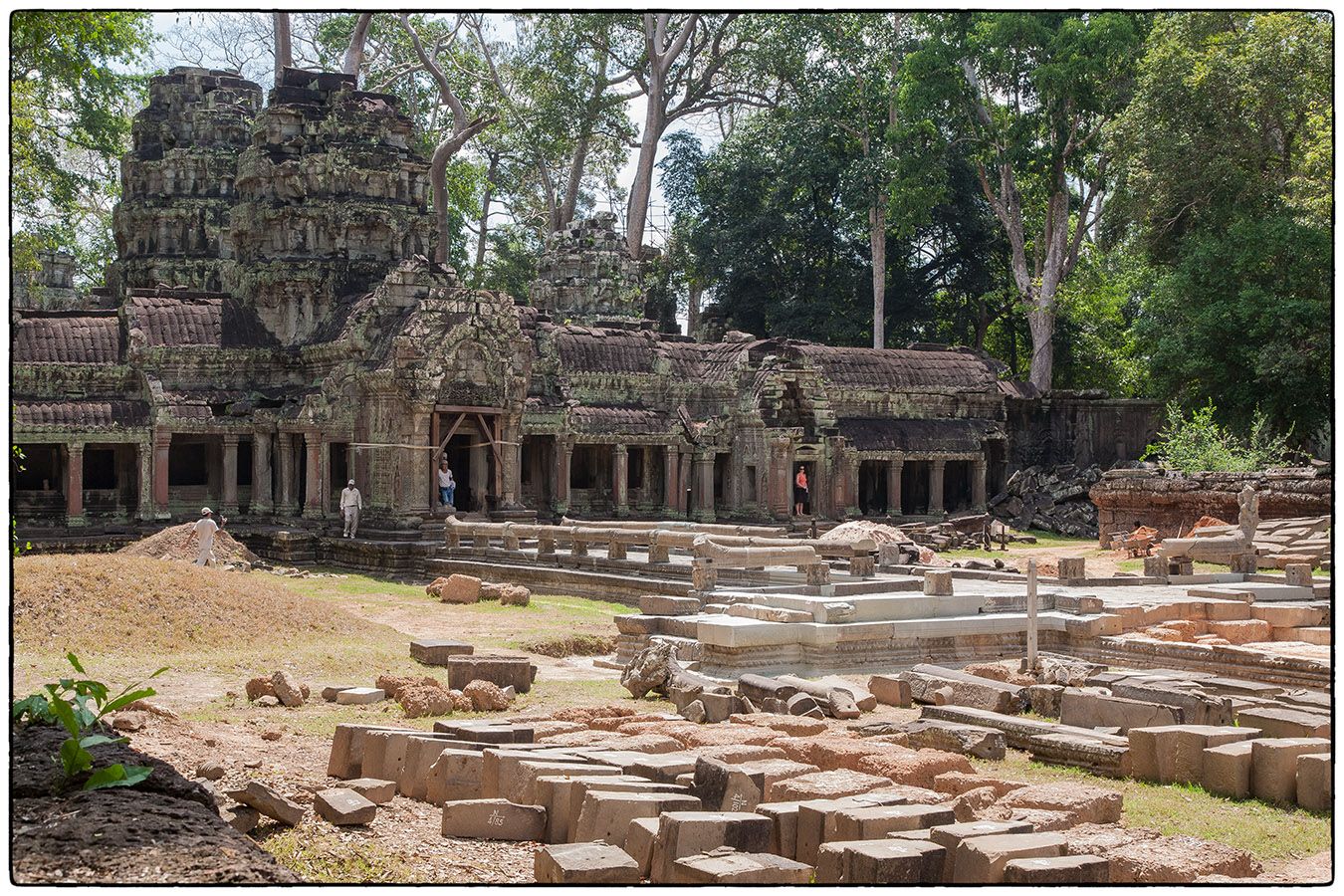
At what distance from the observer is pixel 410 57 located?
58562 millimetres

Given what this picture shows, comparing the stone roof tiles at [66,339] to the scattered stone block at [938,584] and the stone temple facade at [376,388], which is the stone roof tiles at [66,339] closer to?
the stone temple facade at [376,388]

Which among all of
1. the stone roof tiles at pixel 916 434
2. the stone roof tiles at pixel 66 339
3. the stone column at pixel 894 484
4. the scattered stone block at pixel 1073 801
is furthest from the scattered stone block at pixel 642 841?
the stone column at pixel 894 484

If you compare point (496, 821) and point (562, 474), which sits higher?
point (562, 474)

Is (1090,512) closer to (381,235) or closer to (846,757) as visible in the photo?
(381,235)

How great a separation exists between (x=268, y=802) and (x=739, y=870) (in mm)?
3158

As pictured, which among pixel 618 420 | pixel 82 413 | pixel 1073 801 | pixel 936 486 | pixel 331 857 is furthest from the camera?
pixel 936 486

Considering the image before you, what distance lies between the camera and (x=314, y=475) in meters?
32.8

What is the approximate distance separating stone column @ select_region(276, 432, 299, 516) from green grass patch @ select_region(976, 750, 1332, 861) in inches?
971

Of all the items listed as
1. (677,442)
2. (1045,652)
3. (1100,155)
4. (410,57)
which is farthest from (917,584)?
(410,57)

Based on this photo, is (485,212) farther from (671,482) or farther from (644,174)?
(671,482)

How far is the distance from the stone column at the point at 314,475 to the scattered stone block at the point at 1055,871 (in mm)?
26618

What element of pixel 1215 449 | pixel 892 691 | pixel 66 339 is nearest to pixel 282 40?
pixel 66 339

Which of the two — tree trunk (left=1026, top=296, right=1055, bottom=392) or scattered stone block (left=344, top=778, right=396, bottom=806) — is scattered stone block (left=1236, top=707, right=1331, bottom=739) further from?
tree trunk (left=1026, top=296, right=1055, bottom=392)

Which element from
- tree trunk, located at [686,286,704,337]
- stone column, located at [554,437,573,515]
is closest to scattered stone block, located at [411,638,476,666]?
stone column, located at [554,437,573,515]
